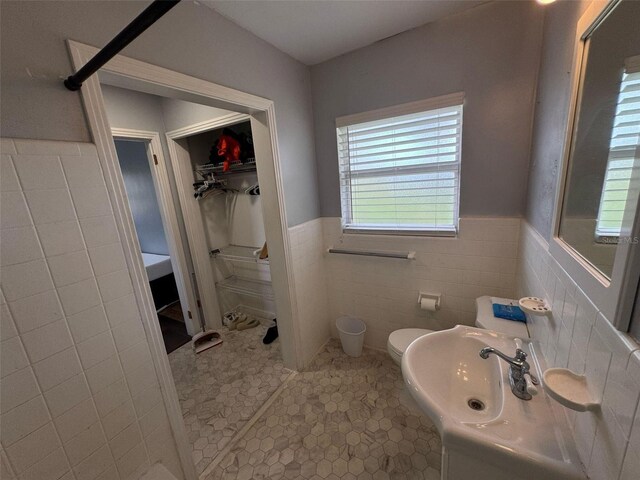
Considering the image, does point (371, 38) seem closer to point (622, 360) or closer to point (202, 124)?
point (202, 124)

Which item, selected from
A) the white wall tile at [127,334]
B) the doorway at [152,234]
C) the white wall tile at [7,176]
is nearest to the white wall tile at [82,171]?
the white wall tile at [7,176]

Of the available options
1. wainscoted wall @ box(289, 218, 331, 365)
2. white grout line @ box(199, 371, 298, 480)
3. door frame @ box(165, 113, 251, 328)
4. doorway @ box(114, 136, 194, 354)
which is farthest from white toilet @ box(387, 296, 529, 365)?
doorway @ box(114, 136, 194, 354)

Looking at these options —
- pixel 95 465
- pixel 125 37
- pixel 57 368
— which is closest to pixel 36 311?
pixel 57 368

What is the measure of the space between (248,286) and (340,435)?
176cm

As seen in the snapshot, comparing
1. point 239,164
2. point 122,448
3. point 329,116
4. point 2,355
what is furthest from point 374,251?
point 2,355

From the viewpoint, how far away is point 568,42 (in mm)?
919

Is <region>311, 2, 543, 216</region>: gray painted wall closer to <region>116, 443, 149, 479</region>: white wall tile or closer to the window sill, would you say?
the window sill

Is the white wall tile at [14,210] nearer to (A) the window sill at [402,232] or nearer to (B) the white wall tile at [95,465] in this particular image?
(B) the white wall tile at [95,465]

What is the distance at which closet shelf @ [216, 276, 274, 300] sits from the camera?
276 centimetres

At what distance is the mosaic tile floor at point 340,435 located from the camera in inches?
54.4

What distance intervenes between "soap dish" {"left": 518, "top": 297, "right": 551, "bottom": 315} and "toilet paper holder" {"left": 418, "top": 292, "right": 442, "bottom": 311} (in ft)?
2.88

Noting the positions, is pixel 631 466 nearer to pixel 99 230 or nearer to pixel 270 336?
pixel 99 230

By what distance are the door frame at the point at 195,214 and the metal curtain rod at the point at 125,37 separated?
1.28 m

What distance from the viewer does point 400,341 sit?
1.70 m
